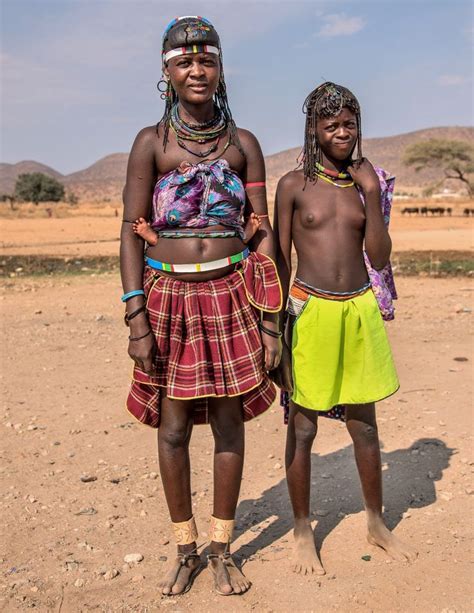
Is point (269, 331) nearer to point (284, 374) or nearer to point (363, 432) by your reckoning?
point (284, 374)

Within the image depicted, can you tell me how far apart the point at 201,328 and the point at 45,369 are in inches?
142

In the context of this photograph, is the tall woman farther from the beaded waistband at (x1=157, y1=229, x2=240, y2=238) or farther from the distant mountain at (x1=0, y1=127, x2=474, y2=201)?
the distant mountain at (x1=0, y1=127, x2=474, y2=201)

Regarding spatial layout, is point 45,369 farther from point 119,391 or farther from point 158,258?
point 158,258

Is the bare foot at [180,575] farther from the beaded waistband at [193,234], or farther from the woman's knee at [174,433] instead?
the beaded waistband at [193,234]

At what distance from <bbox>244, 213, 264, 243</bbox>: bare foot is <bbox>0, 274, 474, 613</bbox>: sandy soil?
1408mm

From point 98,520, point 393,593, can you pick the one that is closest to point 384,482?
point 393,593

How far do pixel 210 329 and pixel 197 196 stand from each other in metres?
0.50

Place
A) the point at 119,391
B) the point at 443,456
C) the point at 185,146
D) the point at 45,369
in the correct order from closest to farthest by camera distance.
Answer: the point at 185,146, the point at 443,456, the point at 119,391, the point at 45,369

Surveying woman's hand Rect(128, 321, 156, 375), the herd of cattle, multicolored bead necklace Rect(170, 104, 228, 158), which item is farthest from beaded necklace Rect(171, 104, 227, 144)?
the herd of cattle

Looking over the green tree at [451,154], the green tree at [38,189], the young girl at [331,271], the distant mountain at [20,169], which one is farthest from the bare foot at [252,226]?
the distant mountain at [20,169]

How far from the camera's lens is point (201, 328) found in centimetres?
268

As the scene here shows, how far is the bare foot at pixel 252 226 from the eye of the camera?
276 centimetres

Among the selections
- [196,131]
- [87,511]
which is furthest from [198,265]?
[87,511]

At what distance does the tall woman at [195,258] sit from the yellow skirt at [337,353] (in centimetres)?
23
